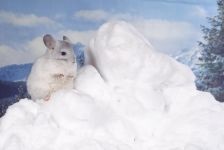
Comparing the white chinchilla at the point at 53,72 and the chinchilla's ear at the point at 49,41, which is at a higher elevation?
the chinchilla's ear at the point at 49,41

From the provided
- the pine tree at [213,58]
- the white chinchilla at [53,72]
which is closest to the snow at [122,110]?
the white chinchilla at [53,72]

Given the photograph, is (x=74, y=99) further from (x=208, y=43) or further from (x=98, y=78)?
(x=208, y=43)

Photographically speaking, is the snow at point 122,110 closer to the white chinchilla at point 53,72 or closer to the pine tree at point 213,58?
the white chinchilla at point 53,72

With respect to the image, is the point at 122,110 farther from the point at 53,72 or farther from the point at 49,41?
the point at 49,41

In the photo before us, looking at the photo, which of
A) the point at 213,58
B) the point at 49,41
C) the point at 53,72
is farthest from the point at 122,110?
the point at 213,58

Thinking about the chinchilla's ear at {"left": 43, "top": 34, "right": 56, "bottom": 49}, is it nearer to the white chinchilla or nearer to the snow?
the white chinchilla

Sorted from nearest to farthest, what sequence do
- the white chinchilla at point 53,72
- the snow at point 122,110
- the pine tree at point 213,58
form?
the snow at point 122,110 → the white chinchilla at point 53,72 → the pine tree at point 213,58
